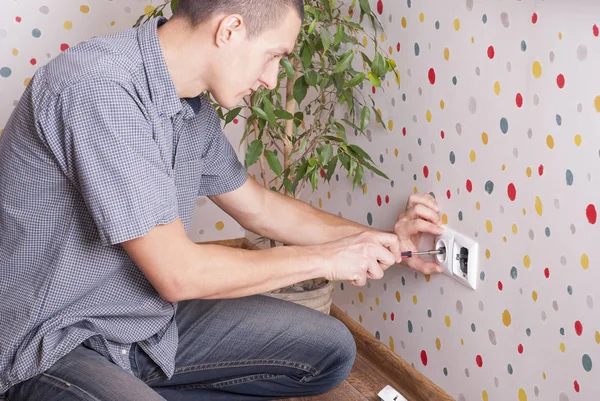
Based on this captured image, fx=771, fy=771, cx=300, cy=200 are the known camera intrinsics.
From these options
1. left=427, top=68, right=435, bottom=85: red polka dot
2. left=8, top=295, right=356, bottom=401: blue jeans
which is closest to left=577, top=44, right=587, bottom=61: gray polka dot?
left=427, top=68, right=435, bottom=85: red polka dot

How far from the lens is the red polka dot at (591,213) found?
4.34ft

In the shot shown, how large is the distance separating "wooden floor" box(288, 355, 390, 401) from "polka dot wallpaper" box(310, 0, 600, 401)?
0.12m

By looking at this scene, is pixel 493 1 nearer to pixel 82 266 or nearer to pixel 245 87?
pixel 245 87

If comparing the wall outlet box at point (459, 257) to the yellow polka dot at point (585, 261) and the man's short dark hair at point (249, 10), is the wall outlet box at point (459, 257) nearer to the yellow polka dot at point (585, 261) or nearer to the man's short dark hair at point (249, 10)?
the yellow polka dot at point (585, 261)

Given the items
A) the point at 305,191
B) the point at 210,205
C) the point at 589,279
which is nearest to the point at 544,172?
the point at 589,279

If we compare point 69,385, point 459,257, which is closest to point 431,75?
point 459,257

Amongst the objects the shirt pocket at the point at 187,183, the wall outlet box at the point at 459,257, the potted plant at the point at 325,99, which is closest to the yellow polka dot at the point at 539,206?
the wall outlet box at the point at 459,257

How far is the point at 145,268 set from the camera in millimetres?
1371

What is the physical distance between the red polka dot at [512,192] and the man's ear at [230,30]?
0.60 metres

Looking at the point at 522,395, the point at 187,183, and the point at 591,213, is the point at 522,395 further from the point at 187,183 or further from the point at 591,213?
the point at 187,183

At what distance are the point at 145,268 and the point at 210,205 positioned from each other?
156 centimetres

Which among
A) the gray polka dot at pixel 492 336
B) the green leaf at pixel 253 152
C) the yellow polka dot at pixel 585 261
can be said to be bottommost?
the gray polka dot at pixel 492 336

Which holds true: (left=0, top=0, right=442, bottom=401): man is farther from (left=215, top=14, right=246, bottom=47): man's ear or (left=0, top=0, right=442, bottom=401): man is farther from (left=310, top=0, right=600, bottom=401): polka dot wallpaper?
(left=310, top=0, right=600, bottom=401): polka dot wallpaper

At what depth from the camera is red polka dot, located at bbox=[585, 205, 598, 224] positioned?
132 cm
